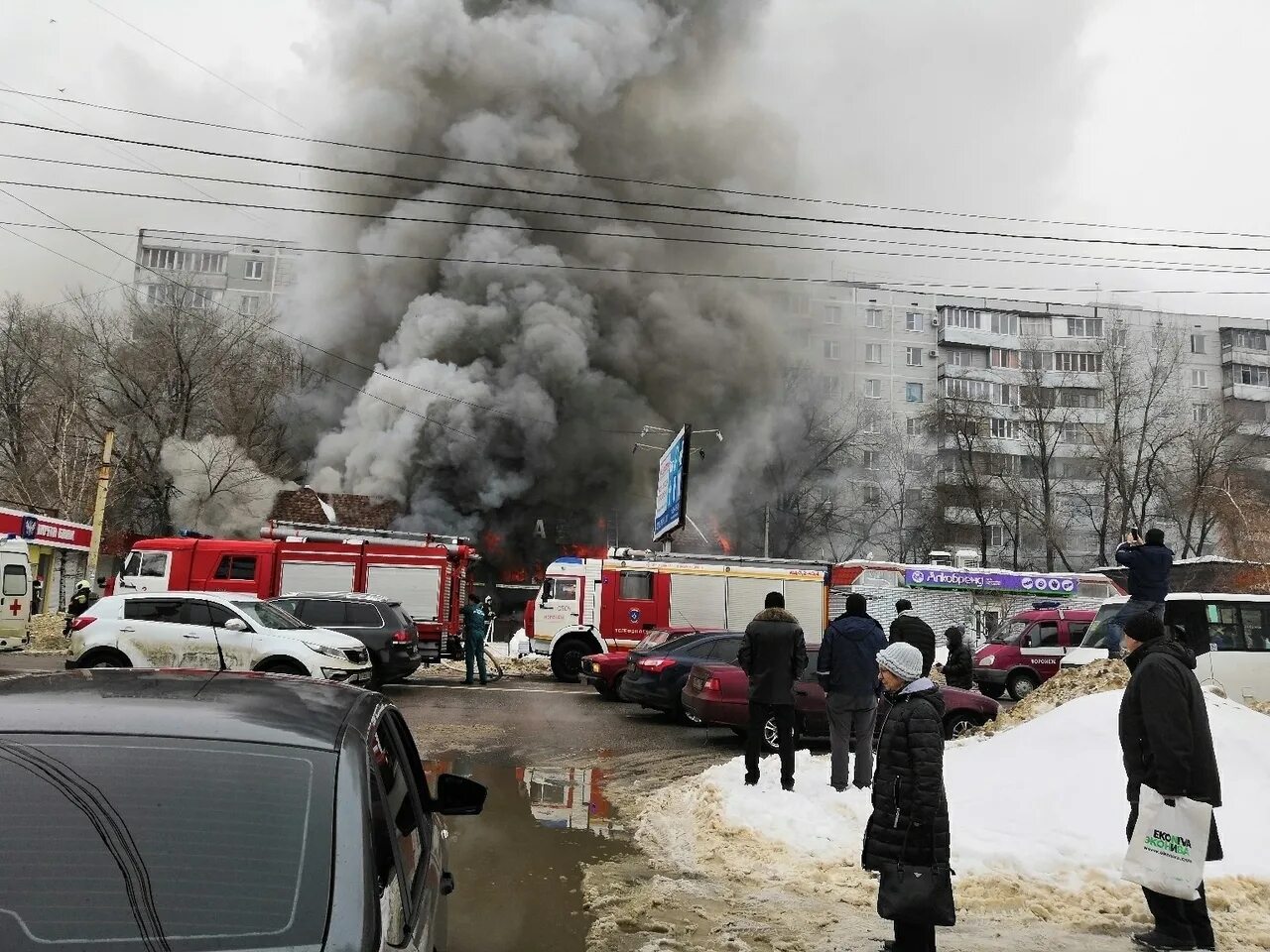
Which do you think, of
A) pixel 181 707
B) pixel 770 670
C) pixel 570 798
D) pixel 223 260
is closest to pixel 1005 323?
pixel 223 260

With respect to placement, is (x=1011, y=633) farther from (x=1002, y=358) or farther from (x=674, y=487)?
(x=1002, y=358)

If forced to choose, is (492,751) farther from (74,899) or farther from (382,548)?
(382,548)

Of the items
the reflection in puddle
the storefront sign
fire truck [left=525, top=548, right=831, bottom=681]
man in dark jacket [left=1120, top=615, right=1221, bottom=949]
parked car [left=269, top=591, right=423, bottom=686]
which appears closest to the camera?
man in dark jacket [left=1120, top=615, right=1221, bottom=949]

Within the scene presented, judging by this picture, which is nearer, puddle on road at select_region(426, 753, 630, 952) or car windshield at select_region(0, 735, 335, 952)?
car windshield at select_region(0, 735, 335, 952)

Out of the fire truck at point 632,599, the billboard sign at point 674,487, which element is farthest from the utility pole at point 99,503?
the billboard sign at point 674,487

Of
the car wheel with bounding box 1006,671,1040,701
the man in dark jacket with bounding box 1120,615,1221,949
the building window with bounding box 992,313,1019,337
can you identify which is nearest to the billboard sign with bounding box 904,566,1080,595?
the car wheel with bounding box 1006,671,1040,701

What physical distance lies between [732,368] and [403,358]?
44.1ft

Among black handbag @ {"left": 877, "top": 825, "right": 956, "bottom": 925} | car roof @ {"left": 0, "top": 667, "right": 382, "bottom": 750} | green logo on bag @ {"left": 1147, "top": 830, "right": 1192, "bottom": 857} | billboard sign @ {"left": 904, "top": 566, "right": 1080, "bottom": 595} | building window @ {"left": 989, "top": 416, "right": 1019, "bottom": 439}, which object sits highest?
building window @ {"left": 989, "top": 416, "right": 1019, "bottom": 439}

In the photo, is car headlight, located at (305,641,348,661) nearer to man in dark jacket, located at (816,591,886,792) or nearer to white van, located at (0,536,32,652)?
man in dark jacket, located at (816,591,886,792)

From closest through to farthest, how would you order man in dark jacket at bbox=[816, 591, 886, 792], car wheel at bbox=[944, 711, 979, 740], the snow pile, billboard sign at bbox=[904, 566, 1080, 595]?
man in dark jacket at bbox=[816, 591, 886, 792] < the snow pile < car wheel at bbox=[944, 711, 979, 740] < billboard sign at bbox=[904, 566, 1080, 595]

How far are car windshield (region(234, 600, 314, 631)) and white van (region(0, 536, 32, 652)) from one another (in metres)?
6.42

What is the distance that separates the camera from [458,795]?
3.51 meters

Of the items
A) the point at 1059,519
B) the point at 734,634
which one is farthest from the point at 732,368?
the point at 734,634

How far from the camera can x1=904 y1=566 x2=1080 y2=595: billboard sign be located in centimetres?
2745
